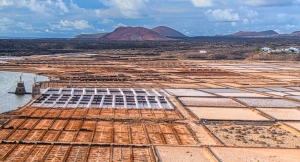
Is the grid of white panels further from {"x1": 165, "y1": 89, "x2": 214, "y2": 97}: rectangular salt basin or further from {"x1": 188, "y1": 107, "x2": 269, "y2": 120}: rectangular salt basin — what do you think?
{"x1": 188, "y1": 107, "x2": 269, "y2": 120}: rectangular salt basin

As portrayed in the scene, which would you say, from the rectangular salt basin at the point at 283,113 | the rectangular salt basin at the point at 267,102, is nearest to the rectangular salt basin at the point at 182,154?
the rectangular salt basin at the point at 283,113

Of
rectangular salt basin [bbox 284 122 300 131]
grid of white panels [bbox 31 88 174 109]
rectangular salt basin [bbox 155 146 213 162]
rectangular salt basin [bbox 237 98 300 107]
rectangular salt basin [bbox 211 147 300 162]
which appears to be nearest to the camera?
rectangular salt basin [bbox 155 146 213 162]

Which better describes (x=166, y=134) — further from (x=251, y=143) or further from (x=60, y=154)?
(x=60, y=154)

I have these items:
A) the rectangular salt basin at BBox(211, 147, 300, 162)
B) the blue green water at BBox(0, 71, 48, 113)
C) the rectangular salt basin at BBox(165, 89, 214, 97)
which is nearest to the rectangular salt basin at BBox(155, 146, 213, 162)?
the rectangular salt basin at BBox(211, 147, 300, 162)

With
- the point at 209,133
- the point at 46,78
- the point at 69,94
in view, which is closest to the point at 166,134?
the point at 209,133

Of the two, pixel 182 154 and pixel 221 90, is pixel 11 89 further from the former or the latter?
pixel 182 154

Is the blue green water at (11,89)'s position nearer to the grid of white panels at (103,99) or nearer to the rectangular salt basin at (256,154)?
the grid of white panels at (103,99)
